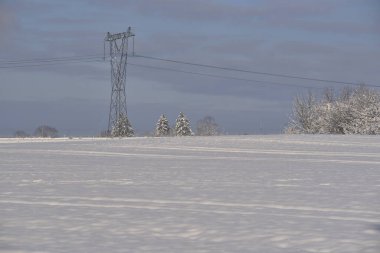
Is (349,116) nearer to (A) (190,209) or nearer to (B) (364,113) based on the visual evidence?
(B) (364,113)

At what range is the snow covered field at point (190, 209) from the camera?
20.2ft

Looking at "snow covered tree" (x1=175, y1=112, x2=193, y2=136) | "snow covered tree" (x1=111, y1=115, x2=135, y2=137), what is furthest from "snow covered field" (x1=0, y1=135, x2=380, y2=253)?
"snow covered tree" (x1=175, y1=112, x2=193, y2=136)

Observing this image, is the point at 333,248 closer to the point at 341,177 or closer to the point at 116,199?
the point at 116,199

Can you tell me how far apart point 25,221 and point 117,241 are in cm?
181

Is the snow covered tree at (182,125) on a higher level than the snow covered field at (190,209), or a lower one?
higher

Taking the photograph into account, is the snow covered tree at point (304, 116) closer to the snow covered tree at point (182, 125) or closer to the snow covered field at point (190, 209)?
the snow covered tree at point (182, 125)

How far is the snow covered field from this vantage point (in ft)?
20.2

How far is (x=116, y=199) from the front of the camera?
9.52 m

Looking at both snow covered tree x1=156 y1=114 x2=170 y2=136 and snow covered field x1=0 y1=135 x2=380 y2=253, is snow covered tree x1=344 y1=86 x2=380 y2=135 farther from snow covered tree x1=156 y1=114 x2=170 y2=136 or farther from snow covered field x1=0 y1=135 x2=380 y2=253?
snow covered field x1=0 y1=135 x2=380 y2=253

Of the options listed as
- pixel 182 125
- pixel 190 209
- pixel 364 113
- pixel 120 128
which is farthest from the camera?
pixel 182 125

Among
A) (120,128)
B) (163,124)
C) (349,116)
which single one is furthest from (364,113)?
(163,124)

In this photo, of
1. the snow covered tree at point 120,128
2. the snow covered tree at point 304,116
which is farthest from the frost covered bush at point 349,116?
the snow covered tree at point 120,128

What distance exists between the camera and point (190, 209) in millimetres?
8406

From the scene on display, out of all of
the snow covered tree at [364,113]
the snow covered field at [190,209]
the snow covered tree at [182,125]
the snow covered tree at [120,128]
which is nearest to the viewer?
the snow covered field at [190,209]
